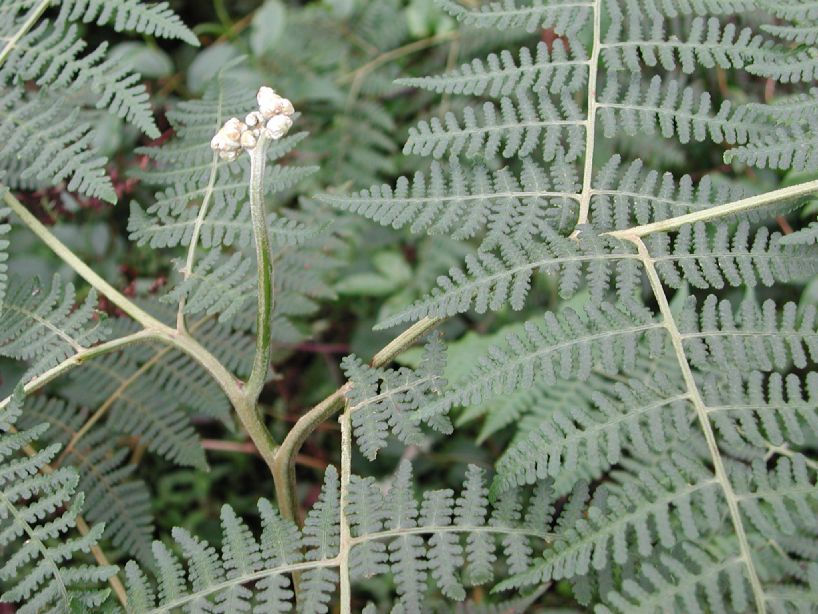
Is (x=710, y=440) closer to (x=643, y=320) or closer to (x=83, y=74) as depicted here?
(x=643, y=320)

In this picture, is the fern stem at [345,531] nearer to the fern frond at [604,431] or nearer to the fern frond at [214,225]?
the fern frond at [604,431]

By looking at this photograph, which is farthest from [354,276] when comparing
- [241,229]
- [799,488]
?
[799,488]

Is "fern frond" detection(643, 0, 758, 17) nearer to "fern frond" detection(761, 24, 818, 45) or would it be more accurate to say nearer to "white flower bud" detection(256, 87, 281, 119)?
"fern frond" detection(761, 24, 818, 45)

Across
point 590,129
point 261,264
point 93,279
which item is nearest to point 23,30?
point 93,279

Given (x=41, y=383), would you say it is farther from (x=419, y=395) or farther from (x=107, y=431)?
(x=419, y=395)

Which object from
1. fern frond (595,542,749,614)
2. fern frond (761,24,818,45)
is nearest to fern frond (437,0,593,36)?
fern frond (761,24,818,45)

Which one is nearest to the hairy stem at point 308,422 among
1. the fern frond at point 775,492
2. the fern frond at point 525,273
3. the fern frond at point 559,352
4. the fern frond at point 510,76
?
the fern frond at point 525,273
